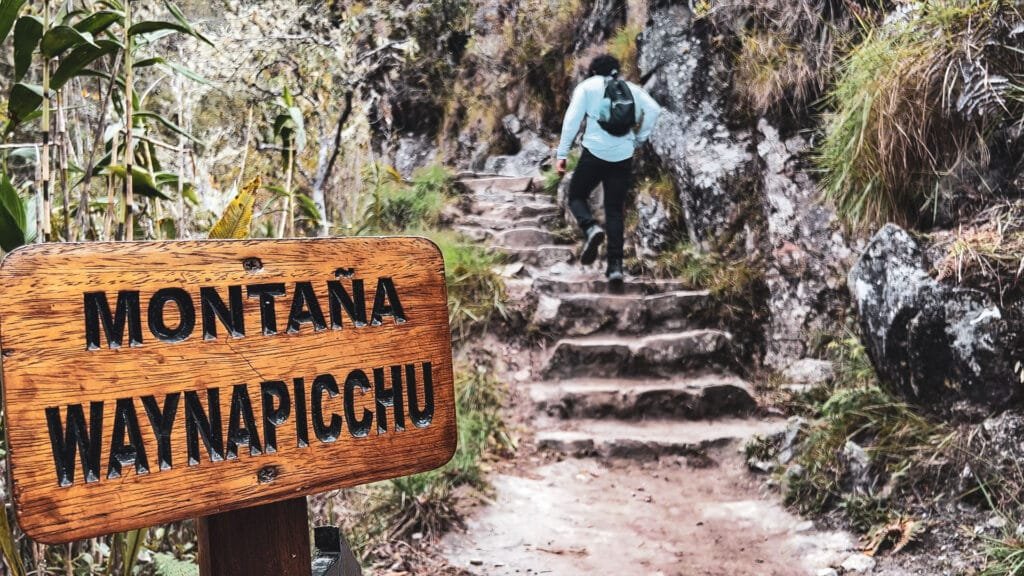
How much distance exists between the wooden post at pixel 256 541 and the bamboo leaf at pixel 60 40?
915mm

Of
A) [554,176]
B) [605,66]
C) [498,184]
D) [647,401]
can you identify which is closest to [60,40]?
[647,401]

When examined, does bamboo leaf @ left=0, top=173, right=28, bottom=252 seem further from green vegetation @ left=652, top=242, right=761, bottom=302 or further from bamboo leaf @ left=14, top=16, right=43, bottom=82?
green vegetation @ left=652, top=242, right=761, bottom=302

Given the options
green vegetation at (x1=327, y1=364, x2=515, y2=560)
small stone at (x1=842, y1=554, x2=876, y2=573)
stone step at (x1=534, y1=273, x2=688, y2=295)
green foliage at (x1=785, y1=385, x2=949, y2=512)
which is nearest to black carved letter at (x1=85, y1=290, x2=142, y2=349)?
green vegetation at (x1=327, y1=364, x2=515, y2=560)

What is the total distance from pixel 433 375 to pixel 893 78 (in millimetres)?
Result: 3109

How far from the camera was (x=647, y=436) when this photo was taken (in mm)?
3889

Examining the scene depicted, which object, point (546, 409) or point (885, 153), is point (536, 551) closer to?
point (546, 409)

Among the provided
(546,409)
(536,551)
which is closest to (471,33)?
(546,409)

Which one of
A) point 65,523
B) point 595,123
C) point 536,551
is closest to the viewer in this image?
point 65,523

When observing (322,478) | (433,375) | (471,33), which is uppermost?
(471,33)

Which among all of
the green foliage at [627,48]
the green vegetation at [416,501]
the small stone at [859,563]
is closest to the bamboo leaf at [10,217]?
the green vegetation at [416,501]

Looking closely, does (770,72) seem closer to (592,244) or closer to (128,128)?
(592,244)

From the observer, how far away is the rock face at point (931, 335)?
2.59 metres

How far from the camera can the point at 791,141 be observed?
4.91 metres

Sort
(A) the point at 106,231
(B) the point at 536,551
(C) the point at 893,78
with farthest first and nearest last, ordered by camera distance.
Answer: (C) the point at 893,78, (B) the point at 536,551, (A) the point at 106,231
